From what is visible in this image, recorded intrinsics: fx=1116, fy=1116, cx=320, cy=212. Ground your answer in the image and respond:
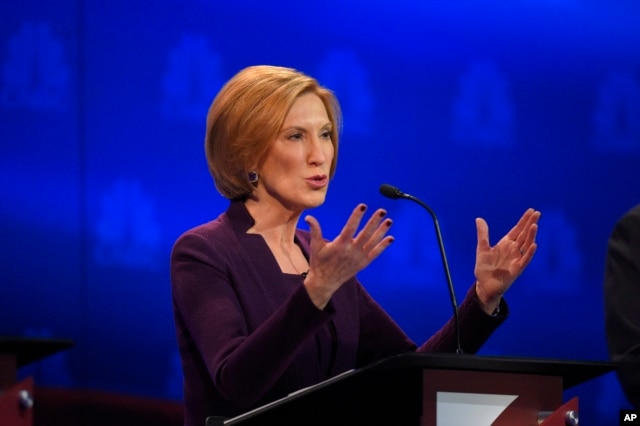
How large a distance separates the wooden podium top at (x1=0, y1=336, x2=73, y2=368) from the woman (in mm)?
512

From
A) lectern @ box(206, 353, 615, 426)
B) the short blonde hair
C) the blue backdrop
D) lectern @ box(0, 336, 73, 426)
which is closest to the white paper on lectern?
lectern @ box(206, 353, 615, 426)

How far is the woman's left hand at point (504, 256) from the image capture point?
2285 millimetres

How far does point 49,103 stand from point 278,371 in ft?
7.62

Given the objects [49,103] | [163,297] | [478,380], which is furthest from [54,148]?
[478,380]

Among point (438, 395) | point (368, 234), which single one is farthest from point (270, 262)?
point (438, 395)

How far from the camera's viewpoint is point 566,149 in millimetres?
3855

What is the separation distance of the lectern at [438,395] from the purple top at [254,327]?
148 millimetres

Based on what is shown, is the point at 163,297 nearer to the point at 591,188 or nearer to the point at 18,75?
the point at 18,75

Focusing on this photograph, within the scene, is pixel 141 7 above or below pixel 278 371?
above

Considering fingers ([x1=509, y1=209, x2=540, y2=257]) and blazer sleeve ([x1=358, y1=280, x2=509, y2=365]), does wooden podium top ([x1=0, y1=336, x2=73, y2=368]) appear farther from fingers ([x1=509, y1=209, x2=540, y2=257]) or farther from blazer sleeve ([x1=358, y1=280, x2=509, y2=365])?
fingers ([x1=509, y1=209, x2=540, y2=257])

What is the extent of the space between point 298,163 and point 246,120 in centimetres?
14

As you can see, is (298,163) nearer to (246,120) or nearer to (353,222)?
(246,120)

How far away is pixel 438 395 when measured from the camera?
5.91ft

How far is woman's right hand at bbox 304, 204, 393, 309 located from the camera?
6.02ft
